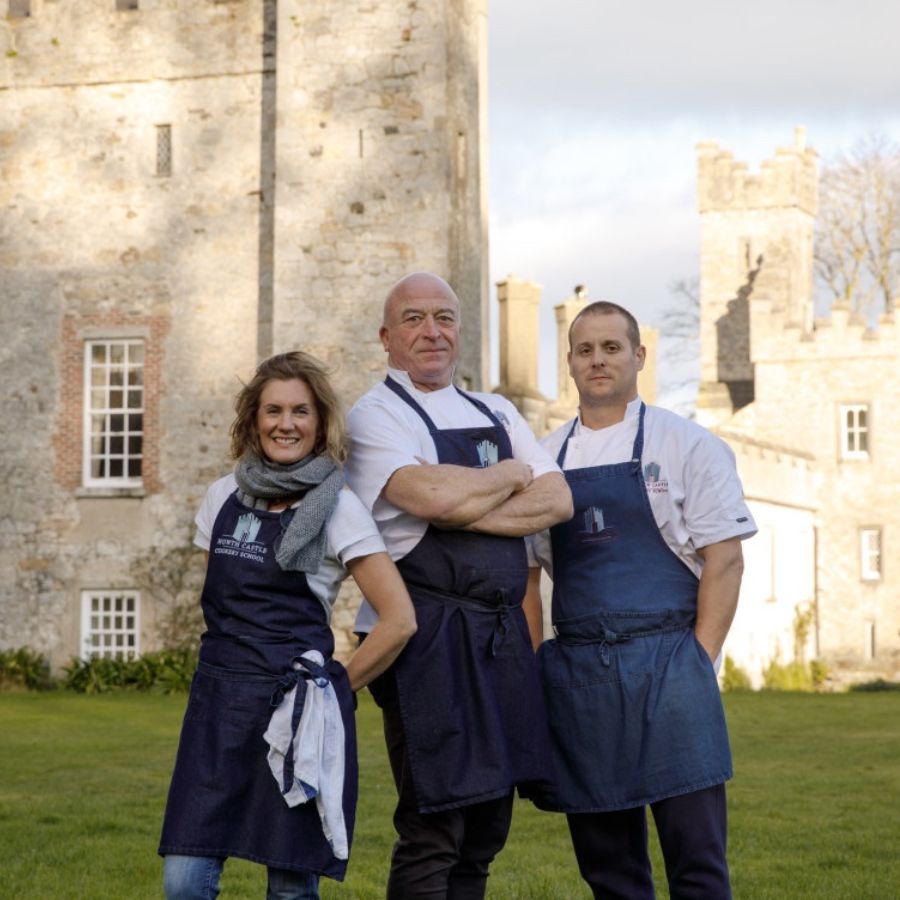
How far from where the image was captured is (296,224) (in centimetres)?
1984

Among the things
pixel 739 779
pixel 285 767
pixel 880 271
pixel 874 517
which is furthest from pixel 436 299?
pixel 880 271

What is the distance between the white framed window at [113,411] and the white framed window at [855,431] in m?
19.0

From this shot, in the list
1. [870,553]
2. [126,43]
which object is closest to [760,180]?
[870,553]

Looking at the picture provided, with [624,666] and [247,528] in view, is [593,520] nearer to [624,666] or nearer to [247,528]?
[624,666]

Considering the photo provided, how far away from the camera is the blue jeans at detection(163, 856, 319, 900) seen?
14.2 ft

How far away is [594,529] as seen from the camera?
4992mm

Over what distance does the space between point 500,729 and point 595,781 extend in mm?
410

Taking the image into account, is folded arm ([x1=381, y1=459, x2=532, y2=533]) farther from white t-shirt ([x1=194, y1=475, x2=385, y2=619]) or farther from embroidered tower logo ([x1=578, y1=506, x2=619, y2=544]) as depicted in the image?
embroidered tower logo ([x1=578, y1=506, x2=619, y2=544])

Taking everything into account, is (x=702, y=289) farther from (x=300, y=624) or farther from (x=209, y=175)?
(x=300, y=624)

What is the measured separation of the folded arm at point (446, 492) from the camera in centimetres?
457

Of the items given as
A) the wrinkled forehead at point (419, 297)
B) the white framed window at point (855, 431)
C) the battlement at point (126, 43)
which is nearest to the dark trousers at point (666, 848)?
the wrinkled forehead at point (419, 297)

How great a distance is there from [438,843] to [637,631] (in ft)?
2.80

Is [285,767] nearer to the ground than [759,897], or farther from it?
farther from it

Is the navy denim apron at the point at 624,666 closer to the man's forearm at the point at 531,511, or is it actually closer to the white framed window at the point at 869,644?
the man's forearm at the point at 531,511
